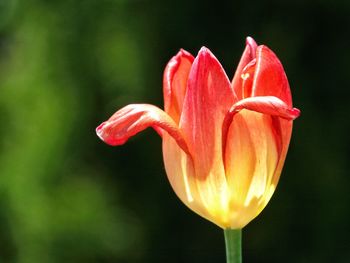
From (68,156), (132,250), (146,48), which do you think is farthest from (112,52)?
(132,250)

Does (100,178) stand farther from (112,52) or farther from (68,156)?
(112,52)

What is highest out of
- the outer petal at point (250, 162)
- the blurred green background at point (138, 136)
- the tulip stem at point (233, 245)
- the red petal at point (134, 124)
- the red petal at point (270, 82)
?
the red petal at point (270, 82)

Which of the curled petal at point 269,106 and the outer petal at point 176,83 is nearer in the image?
the curled petal at point 269,106

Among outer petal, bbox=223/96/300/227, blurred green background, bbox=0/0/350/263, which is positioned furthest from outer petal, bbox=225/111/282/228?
blurred green background, bbox=0/0/350/263

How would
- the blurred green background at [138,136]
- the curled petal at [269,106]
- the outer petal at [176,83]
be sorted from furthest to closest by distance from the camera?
the blurred green background at [138,136]
the outer petal at [176,83]
the curled petal at [269,106]

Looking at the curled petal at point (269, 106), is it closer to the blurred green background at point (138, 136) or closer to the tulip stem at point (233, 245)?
the tulip stem at point (233, 245)

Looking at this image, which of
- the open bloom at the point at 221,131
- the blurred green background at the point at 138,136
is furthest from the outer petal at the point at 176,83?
the blurred green background at the point at 138,136
